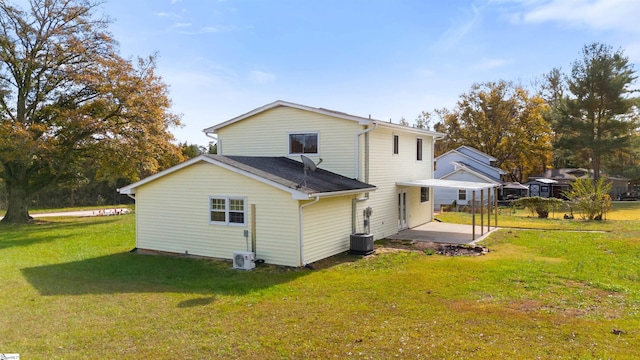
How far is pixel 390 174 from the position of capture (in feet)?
56.2

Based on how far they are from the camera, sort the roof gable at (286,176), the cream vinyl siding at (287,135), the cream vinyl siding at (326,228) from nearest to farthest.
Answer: the roof gable at (286,176), the cream vinyl siding at (326,228), the cream vinyl siding at (287,135)

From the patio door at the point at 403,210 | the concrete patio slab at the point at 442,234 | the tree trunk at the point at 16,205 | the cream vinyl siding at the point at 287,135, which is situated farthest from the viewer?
the tree trunk at the point at 16,205

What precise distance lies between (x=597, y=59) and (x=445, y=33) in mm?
28628

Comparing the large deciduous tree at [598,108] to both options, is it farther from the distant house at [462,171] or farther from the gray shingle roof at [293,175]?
the gray shingle roof at [293,175]

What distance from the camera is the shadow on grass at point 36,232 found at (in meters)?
17.0

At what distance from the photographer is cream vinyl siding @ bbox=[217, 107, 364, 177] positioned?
1516 centimetres

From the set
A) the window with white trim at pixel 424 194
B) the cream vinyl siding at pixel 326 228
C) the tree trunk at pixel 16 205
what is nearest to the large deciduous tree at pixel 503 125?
the window with white trim at pixel 424 194

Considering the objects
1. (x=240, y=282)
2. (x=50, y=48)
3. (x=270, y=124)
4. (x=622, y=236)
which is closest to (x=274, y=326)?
(x=240, y=282)

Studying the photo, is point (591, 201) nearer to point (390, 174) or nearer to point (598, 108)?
point (390, 174)

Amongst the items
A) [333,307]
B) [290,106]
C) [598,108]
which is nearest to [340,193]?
[290,106]

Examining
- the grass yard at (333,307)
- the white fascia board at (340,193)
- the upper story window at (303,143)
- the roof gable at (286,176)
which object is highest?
the upper story window at (303,143)

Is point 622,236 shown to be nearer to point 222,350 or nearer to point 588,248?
point 588,248

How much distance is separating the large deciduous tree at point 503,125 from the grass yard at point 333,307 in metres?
35.6

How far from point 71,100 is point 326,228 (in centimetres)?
1958
